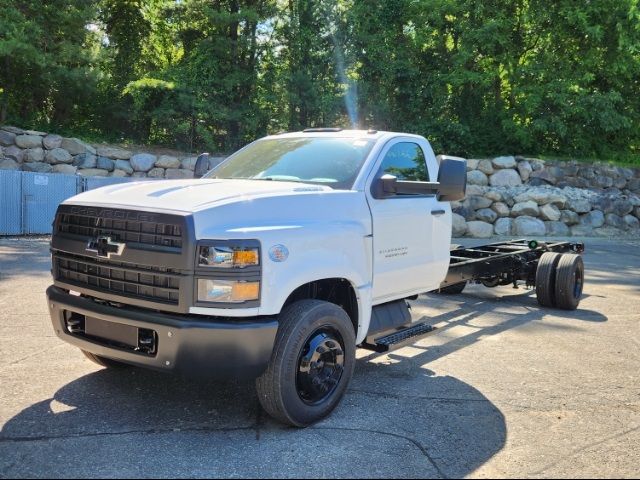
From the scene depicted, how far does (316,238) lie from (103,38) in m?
21.9

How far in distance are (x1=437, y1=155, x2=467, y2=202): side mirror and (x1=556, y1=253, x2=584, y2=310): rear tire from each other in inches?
138

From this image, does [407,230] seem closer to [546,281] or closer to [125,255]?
[125,255]

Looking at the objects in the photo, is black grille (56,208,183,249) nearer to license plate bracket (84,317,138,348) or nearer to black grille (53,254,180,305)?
black grille (53,254,180,305)

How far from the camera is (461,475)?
3545 mm

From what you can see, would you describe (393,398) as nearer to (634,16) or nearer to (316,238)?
(316,238)

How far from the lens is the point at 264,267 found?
379 cm

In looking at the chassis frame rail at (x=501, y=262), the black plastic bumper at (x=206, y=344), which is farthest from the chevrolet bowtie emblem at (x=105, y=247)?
the chassis frame rail at (x=501, y=262)

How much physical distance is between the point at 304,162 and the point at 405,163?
3.15ft

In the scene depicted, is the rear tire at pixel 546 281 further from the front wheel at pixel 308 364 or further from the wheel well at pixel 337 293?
the front wheel at pixel 308 364

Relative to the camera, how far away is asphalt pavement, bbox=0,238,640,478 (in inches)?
143

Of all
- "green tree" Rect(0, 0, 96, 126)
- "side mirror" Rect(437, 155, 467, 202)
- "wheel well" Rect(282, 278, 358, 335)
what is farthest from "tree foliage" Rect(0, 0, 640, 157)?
"wheel well" Rect(282, 278, 358, 335)

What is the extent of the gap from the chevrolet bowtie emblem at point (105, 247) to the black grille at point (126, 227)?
39 millimetres

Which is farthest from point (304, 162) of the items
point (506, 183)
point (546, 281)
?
point (506, 183)

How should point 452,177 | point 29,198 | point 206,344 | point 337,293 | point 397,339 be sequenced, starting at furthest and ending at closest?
point 29,198
point 452,177
point 397,339
point 337,293
point 206,344
